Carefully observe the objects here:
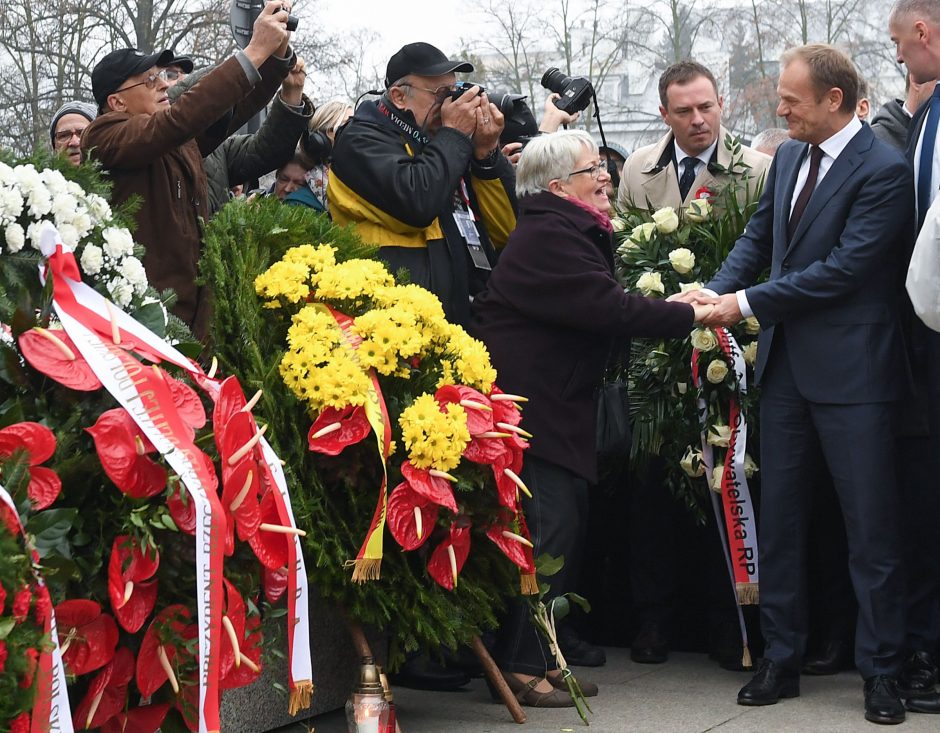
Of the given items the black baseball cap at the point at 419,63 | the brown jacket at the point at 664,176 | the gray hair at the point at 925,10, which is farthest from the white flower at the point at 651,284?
the gray hair at the point at 925,10

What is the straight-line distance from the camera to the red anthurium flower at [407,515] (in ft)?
12.8

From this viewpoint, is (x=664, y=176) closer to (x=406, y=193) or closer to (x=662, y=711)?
(x=406, y=193)

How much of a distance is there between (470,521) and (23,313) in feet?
4.92

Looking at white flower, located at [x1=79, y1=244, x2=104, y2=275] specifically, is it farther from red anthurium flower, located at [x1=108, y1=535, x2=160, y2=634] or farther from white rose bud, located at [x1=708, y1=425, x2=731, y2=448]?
white rose bud, located at [x1=708, y1=425, x2=731, y2=448]

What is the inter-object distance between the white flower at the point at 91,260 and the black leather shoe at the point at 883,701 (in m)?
2.91

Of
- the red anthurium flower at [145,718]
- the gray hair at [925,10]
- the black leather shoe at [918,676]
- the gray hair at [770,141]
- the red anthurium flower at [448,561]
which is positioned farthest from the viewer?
the gray hair at [770,141]

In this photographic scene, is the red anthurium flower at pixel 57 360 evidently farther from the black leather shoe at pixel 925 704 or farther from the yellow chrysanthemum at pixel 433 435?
the black leather shoe at pixel 925 704

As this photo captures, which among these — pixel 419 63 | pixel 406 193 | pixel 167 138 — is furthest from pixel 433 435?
pixel 419 63

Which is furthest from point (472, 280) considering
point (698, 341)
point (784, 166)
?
point (784, 166)

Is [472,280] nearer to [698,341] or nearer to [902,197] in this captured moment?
[698,341]

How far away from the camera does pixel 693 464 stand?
5.34m

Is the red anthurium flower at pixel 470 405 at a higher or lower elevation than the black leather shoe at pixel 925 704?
higher

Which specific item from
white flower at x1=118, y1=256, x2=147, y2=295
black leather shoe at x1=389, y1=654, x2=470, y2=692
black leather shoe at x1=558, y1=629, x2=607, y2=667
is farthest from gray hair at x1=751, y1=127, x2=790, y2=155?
white flower at x1=118, y1=256, x2=147, y2=295

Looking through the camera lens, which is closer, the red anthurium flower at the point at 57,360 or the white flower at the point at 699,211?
the red anthurium flower at the point at 57,360
